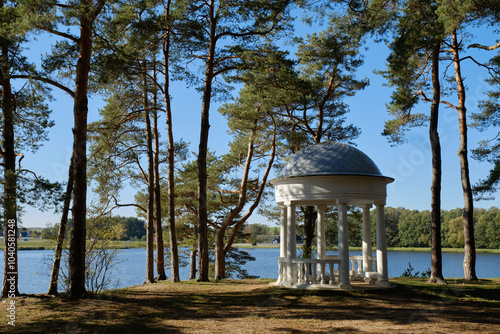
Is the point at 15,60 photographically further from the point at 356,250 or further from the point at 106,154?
the point at 356,250

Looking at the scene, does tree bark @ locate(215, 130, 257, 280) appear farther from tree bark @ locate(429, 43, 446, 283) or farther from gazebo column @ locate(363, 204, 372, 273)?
tree bark @ locate(429, 43, 446, 283)

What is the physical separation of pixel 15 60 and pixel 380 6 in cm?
1126

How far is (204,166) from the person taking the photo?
15.1 meters

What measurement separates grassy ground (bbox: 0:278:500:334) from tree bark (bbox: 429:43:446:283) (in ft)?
5.21

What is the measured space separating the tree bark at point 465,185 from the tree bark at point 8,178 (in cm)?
1539

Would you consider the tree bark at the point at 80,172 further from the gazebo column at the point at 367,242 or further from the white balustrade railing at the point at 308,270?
the gazebo column at the point at 367,242

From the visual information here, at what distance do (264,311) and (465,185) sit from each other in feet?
36.0

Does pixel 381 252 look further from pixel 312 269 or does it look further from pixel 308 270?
pixel 308 270

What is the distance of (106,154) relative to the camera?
57.0 feet

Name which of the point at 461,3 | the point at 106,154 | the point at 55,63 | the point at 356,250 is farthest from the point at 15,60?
the point at 356,250

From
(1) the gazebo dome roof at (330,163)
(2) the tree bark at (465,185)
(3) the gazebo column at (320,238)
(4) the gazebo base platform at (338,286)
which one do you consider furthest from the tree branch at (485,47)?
(4) the gazebo base platform at (338,286)

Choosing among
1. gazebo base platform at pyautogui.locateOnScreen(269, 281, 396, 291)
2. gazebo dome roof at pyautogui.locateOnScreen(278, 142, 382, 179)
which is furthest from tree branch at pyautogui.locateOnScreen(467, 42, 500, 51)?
gazebo base platform at pyautogui.locateOnScreen(269, 281, 396, 291)

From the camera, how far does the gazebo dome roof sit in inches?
466

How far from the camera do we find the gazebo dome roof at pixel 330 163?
1184 centimetres
